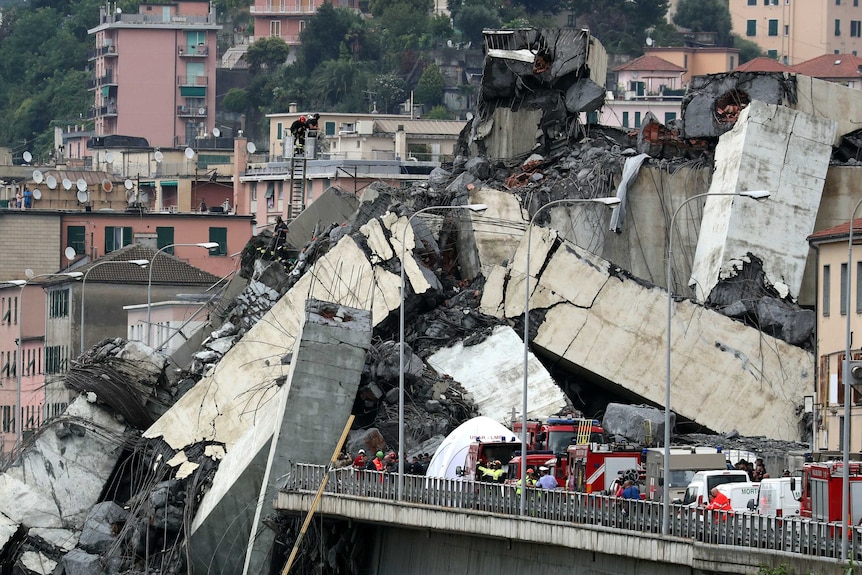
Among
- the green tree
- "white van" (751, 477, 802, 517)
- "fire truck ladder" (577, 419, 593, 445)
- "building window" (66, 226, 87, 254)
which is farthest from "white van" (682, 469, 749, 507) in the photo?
the green tree

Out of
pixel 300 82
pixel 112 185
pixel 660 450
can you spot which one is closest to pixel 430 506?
pixel 660 450

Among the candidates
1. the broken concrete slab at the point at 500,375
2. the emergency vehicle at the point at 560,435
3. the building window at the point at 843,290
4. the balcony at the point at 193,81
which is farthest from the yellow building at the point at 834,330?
the balcony at the point at 193,81

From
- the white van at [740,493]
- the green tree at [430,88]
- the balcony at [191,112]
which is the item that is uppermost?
the green tree at [430,88]

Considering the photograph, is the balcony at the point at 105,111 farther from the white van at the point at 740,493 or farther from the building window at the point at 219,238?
the white van at the point at 740,493

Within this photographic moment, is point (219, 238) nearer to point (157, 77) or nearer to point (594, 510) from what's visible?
point (594, 510)

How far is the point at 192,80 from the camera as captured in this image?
190 metres

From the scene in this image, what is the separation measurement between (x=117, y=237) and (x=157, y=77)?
3057 inches

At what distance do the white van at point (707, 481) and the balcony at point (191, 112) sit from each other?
473ft

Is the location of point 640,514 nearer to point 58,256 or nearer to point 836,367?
point 836,367

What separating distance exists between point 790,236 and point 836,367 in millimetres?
10447

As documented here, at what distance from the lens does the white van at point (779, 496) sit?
4425 centimetres

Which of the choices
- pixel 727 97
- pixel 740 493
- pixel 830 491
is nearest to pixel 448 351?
pixel 727 97

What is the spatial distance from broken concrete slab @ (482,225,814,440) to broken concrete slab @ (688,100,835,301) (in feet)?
8.18

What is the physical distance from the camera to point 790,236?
65.4 m
